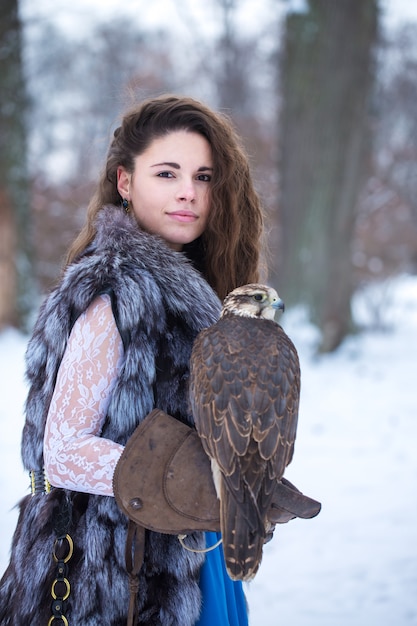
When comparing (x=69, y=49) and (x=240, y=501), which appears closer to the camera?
(x=240, y=501)

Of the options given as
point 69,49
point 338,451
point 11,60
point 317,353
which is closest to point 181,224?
point 338,451

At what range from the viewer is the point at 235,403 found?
1421 millimetres

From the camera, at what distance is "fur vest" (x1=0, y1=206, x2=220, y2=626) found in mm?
1606

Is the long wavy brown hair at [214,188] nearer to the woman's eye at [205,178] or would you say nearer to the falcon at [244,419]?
the woman's eye at [205,178]

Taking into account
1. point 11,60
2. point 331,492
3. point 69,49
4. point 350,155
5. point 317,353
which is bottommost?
point 331,492

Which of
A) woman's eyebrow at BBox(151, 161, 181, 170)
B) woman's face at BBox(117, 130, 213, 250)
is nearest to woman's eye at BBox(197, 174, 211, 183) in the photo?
woman's face at BBox(117, 130, 213, 250)

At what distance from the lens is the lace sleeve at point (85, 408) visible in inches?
58.9

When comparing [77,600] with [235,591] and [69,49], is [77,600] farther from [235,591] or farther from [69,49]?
[69,49]

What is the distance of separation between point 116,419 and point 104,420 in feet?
0.14

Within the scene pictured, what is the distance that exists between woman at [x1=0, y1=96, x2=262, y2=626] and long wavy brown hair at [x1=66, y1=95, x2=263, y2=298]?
16cm

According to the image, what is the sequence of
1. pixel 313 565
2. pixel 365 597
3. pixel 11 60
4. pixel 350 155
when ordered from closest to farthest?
pixel 365 597 < pixel 313 565 < pixel 350 155 < pixel 11 60

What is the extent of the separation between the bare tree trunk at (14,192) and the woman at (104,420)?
678 cm

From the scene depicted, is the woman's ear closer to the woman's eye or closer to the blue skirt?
the woman's eye

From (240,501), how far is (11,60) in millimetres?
8281
